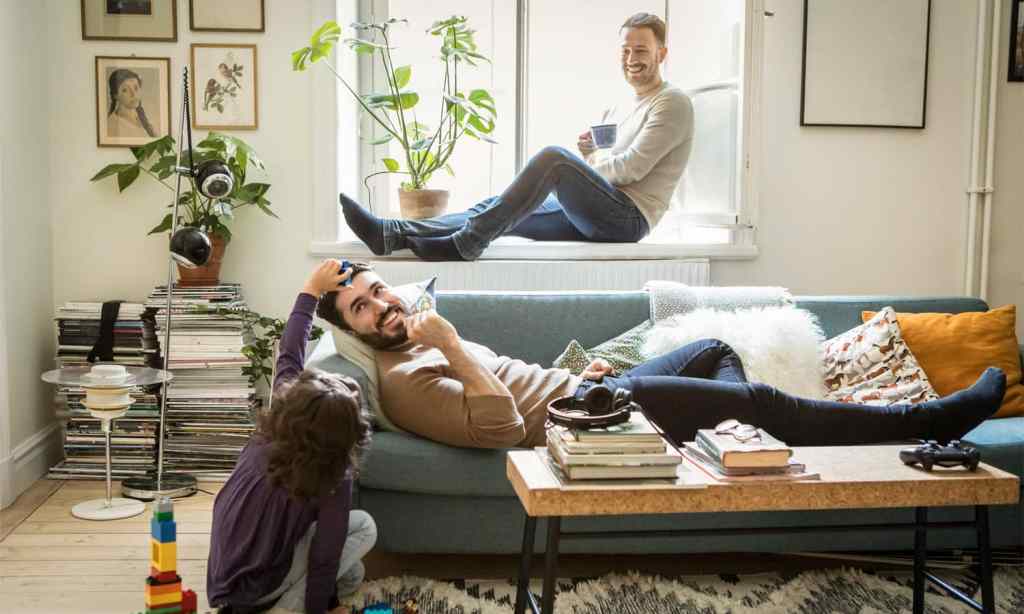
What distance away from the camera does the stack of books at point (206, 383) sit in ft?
12.2

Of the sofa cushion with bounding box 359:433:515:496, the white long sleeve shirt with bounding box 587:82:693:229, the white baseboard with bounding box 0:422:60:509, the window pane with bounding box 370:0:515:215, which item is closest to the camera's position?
the sofa cushion with bounding box 359:433:515:496

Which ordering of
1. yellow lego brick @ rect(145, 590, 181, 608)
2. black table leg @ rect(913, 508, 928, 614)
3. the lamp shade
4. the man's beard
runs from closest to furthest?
yellow lego brick @ rect(145, 590, 181, 608)
black table leg @ rect(913, 508, 928, 614)
the man's beard
the lamp shade

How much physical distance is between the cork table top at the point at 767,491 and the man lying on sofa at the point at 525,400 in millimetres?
428

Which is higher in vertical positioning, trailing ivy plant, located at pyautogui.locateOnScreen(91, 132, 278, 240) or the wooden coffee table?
trailing ivy plant, located at pyautogui.locateOnScreen(91, 132, 278, 240)

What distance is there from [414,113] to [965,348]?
230 cm

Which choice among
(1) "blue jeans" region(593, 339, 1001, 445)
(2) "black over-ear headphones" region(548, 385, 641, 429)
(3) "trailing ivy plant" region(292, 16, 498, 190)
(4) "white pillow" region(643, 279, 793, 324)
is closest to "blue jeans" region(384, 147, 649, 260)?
(3) "trailing ivy plant" region(292, 16, 498, 190)

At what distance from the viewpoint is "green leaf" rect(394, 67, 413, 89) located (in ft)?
13.3

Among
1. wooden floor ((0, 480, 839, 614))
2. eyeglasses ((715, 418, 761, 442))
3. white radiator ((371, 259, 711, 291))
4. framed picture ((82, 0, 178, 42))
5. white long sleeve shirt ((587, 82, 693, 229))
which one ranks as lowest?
wooden floor ((0, 480, 839, 614))

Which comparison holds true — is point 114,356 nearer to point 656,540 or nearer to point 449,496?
point 449,496

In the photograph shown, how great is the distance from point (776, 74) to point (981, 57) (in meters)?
0.85

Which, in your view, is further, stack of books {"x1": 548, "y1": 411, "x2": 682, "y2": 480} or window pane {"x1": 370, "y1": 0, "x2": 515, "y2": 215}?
window pane {"x1": 370, "y1": 0, "x2": 515, "y2": 215}

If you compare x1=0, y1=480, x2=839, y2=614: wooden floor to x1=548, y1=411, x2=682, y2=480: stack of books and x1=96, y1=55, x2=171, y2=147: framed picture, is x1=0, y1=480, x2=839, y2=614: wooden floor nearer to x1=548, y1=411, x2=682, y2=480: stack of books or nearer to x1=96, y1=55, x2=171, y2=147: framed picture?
x1=548, y1=411, x2=682, y2=480: stack of books

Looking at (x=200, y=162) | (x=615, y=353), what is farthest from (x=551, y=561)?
(x=200, y=162)

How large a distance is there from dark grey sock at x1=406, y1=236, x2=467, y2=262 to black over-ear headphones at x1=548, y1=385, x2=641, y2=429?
1.77 m
